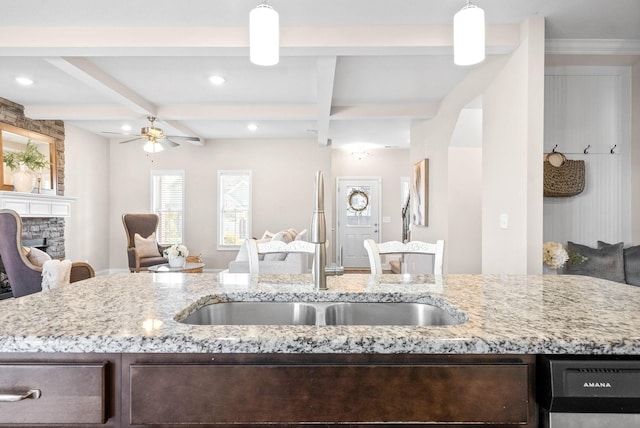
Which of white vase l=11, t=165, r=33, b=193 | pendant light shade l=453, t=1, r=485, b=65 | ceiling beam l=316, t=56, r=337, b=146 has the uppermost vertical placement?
ceiling beam l=316, t=56, r=337, b=146

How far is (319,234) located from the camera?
1.18 m

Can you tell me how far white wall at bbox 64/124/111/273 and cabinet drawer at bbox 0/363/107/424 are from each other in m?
6.64

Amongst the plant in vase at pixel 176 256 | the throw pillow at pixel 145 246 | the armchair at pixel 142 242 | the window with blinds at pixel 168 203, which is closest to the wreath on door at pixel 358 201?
the window with blinds at pixel 168 203

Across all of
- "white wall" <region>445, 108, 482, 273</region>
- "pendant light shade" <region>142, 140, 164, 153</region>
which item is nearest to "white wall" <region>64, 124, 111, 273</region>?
"pendant light shade" <region>142, 140, 164, 153</region>

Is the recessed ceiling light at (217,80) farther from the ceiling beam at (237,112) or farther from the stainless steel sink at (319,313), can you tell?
the stainless steel sink at (319,313)

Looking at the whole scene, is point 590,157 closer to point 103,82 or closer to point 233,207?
point 103,82

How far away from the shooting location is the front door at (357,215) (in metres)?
8.81

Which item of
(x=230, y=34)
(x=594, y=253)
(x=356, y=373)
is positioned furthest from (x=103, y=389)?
(x=594, y=253)

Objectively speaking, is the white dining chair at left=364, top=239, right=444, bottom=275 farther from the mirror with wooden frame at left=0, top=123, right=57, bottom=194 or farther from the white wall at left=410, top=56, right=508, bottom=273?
the mirror with wooden frame at left=0, top=123, right=57, bottom=194

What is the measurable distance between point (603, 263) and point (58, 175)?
696cm

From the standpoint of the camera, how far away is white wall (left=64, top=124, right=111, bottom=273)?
21.7ft

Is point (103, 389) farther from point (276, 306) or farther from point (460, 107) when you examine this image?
point (460, 107)

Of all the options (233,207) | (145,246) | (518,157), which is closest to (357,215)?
(233,207)

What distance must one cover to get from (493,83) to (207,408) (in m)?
3.59
